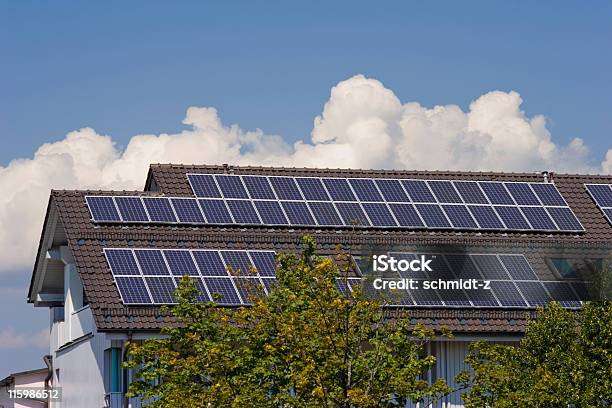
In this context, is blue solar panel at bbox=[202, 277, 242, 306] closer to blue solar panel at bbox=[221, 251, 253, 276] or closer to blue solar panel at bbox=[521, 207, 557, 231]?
blue solar panel at bbox=[221, 251, 253, 276]

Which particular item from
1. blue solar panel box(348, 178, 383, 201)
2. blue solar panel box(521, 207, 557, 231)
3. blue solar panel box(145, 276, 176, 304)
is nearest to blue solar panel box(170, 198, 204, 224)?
blue solar panel box(145, 276, 176, 304)

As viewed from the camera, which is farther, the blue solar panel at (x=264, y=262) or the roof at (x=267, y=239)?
the blue solar panel at (x=264, y=262)

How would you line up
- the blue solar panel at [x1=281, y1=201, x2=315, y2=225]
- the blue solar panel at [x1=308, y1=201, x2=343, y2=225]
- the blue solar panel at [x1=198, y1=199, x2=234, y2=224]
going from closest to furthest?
the blue solar panel at [x1=198, y1=199, x2=234, y2=224]
the blue solar panel at [x1=281, y1=201, x2=315, y2=225]
the blue solar panel at [x1=308, y1=201, x2=343, y2=225]

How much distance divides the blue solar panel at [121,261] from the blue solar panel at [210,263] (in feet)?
5.55

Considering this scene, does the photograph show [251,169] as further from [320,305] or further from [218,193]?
[320,305]

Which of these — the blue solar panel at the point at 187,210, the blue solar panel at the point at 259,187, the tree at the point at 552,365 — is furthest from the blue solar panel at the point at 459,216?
the tree at the point at 552,365

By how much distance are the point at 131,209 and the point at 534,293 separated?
1130cm

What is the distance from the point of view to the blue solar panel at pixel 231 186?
135 ft

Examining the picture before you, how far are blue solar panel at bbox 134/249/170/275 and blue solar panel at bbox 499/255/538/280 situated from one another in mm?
9467

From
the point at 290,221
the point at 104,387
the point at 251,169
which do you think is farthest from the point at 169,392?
the point at 251,169

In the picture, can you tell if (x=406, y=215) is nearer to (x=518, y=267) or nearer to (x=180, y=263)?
(x=518, y=267)

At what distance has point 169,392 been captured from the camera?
89.6 feet

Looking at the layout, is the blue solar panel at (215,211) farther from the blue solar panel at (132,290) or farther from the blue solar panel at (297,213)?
the blue solar panel at (132,290)

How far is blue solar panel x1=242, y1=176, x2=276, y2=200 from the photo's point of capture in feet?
136
